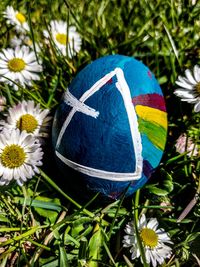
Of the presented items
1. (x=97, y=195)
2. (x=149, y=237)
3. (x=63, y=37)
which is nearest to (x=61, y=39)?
(x=63, y=37)

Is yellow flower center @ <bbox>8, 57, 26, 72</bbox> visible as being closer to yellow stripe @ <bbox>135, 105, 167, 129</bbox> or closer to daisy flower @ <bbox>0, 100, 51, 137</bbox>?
daisy flower @ <bbox>0, 100, 51, 137</bbox>

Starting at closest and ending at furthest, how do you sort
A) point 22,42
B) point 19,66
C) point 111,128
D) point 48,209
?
point 111,128 → point 48,209 → point 19,66 → point 22,42

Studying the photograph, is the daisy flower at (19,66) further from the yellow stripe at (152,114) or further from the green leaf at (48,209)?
the yellow stripe at (152,114)

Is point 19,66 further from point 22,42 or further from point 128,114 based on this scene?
point 128,114

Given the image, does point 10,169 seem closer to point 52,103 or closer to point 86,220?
point 86,220

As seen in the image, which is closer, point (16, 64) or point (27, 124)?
point (27, 124)

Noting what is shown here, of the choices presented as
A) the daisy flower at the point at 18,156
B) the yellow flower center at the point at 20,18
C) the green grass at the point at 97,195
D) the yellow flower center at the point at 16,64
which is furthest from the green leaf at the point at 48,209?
the yellow flower center at the point at 20,18
